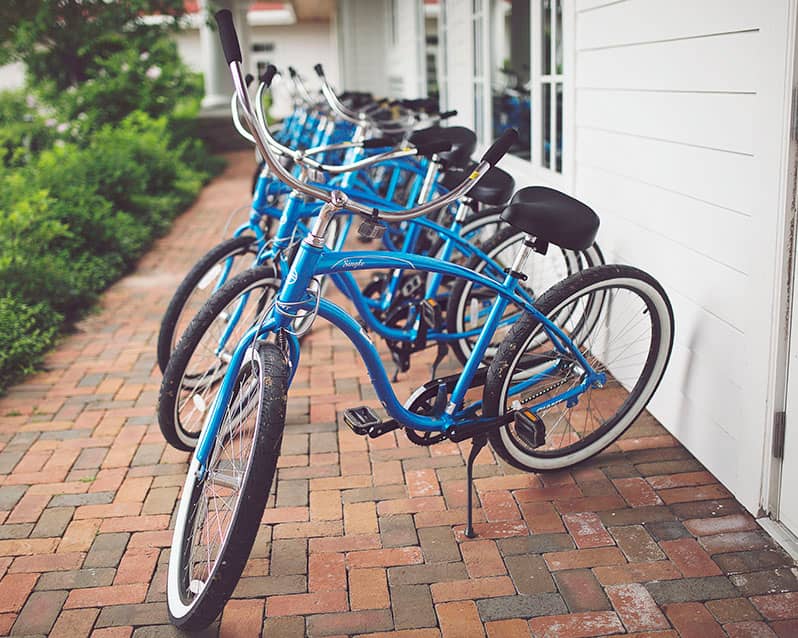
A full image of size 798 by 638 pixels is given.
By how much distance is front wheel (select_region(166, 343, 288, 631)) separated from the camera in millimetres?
1996

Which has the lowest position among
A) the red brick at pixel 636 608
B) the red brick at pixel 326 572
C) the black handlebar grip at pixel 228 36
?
the red brick at pixel 636 608

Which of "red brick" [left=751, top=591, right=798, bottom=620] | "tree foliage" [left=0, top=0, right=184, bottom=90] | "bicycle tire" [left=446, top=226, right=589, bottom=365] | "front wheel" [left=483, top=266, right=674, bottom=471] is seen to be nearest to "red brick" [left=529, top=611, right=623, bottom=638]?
"red brick" [left=751, top=591, right=798, bottom=620]

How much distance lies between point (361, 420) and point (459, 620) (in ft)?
1.92

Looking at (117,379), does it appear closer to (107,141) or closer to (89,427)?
(89,427)

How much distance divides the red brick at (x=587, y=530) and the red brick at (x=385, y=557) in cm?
45

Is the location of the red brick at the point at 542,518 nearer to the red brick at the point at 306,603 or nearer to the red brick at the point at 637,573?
the red brick at the point at 637,573

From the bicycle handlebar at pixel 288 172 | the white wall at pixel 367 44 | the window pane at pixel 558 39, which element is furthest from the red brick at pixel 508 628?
the white wall at pixel 367 44

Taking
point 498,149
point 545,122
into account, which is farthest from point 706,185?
point 545,122

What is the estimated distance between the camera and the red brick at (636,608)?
7.01 ft

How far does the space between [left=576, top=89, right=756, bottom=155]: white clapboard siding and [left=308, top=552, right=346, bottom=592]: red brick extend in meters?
1.61

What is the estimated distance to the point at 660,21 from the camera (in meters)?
2.94

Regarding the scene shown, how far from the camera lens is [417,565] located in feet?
8.00

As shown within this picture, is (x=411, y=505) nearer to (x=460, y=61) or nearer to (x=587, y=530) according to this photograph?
(x=587, y=530)

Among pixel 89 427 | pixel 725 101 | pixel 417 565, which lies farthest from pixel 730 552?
pixel 89 427
